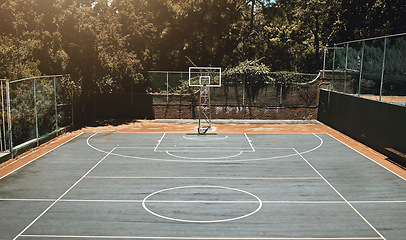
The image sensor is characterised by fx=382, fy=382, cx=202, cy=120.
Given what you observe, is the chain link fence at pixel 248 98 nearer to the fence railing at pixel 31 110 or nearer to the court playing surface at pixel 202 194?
the fence railing at pixel 31 110

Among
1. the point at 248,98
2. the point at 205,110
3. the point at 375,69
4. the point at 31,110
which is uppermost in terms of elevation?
the point at 375,69

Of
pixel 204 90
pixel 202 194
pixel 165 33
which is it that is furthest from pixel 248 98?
pixel 202 194

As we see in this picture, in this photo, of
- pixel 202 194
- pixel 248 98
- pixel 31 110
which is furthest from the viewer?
pixel 248 98

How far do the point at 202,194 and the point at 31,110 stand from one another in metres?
9.79

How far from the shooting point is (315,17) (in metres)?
36.8

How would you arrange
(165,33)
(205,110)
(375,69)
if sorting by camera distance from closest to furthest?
(375,69) < (205,110) < (165,33)

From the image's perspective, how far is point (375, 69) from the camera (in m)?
17.9

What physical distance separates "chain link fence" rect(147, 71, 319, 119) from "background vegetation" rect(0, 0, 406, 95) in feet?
7.96

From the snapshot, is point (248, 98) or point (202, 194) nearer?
point (202, 194)

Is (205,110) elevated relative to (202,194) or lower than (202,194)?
elevated

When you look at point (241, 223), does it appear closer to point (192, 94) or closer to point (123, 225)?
point (123, 225)

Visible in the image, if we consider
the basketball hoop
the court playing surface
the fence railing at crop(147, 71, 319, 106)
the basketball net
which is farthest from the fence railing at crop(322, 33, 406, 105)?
the basketball net

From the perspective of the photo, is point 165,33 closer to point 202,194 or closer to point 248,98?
point 248,98

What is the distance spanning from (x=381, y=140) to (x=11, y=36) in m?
20.4
